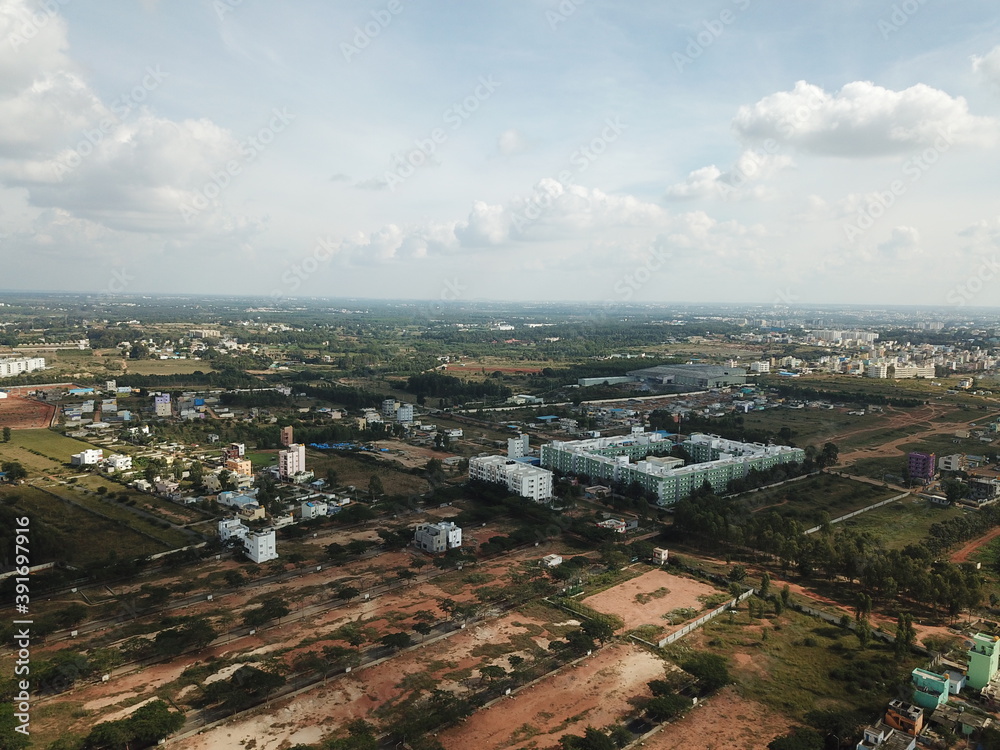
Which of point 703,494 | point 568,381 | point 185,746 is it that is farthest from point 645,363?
point 185,746

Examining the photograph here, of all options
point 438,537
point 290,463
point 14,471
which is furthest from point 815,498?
point 14,471

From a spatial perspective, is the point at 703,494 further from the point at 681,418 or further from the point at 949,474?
the point at 681,418

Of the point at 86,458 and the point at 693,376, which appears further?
the point at 693,376

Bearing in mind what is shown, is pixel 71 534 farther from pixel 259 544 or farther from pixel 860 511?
pixel 860 511

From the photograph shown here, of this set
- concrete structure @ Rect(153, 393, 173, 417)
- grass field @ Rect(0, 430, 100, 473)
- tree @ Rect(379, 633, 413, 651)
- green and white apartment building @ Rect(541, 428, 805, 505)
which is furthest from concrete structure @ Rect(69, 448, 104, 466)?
tree @ Rect(379, 633, 413, 651)

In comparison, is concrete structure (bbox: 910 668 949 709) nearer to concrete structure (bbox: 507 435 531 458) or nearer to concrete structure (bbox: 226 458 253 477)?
concrete structure (bbox: 507 435 531 458)

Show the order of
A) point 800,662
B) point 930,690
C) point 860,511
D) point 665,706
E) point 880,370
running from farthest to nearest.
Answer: point 880,370
point 860,511
point 800,662
point 930,690
point 665,706
